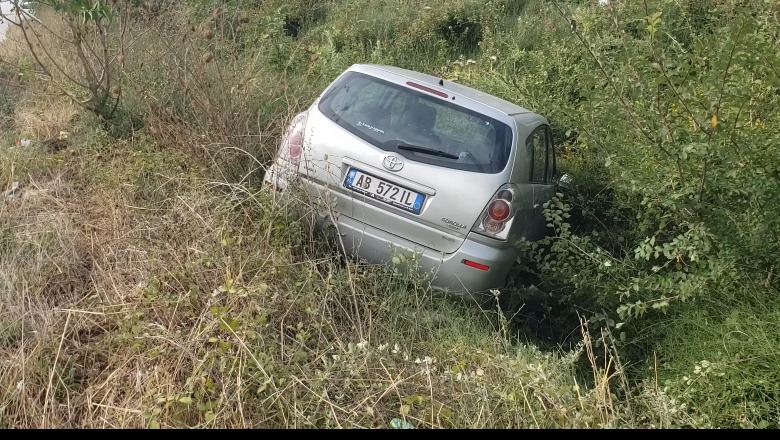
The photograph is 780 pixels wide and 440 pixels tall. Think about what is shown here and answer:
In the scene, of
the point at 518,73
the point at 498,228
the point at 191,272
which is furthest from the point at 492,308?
the point at 518,73

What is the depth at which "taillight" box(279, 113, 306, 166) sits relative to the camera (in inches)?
177

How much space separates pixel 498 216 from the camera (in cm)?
433

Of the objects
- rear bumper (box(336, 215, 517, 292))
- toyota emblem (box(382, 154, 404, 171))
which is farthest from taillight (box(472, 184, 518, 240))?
toyota emblem (box(382, 154, 404, 171))

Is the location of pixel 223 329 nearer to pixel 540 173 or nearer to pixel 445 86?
→ pixel 445 86

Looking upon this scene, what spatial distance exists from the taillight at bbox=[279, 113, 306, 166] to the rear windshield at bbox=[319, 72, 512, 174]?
207 mm

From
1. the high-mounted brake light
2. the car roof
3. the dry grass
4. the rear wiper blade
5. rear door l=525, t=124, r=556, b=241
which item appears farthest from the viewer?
rear door l=525, t=124, r=556, b=241

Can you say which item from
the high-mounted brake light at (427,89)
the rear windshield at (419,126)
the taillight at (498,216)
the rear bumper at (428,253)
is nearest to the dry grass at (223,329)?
the rear bumper at (428,253)

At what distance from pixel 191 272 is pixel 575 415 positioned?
212 centimetres

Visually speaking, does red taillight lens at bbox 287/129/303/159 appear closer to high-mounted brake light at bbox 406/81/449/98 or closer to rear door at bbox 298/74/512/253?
rear door at bbox 298/74/512/253

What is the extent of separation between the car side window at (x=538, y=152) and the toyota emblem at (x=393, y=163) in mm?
1119

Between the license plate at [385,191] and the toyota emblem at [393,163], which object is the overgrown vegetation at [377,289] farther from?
the toyota emblem at [393,163]

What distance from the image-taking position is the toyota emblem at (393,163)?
429cm

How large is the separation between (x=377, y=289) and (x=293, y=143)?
122 centimetres

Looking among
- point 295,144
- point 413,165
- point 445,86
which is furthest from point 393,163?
point 445,86
